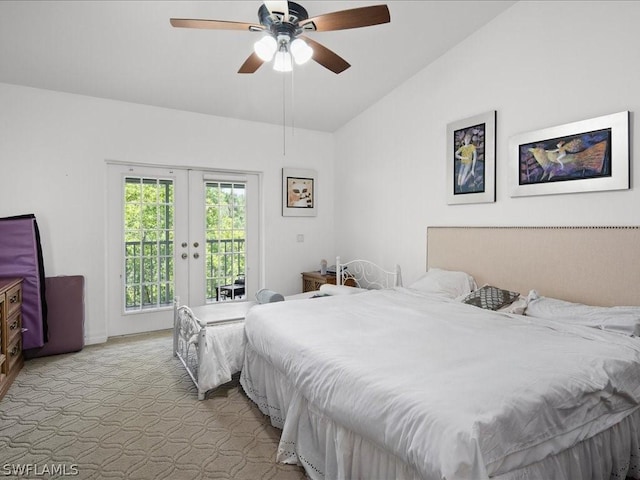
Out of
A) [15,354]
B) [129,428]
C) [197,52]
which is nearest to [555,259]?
[129,428]

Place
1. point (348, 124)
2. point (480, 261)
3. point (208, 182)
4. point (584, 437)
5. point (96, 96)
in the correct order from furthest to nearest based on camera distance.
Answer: point (348, 124) < point (208, 182) < point (96, 96) < point (480, 261) < point (584, 437)

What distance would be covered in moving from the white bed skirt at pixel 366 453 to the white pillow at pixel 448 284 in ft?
5.27

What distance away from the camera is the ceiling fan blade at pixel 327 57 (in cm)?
248

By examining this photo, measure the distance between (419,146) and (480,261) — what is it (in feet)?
4.74

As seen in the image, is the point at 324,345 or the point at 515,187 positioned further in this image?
the point at 515,187

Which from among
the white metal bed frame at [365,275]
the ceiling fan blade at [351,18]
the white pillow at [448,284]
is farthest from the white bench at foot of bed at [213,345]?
the ceiling fan blade at [351,18]

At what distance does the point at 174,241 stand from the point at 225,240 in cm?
64

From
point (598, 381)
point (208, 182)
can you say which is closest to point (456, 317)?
point (598, 381)

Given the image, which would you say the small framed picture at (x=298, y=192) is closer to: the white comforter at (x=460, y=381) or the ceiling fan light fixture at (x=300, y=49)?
the ceiling fan light fixture at (x=300, y=49)

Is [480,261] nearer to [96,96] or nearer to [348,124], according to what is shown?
[348,124]

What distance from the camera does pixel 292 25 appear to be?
234 centimetres

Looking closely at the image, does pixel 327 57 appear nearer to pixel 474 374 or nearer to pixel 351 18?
pixel 351 18

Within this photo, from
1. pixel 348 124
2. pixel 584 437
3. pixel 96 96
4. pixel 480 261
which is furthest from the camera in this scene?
pixel 348 124

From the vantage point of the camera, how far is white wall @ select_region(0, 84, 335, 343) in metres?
3.63
